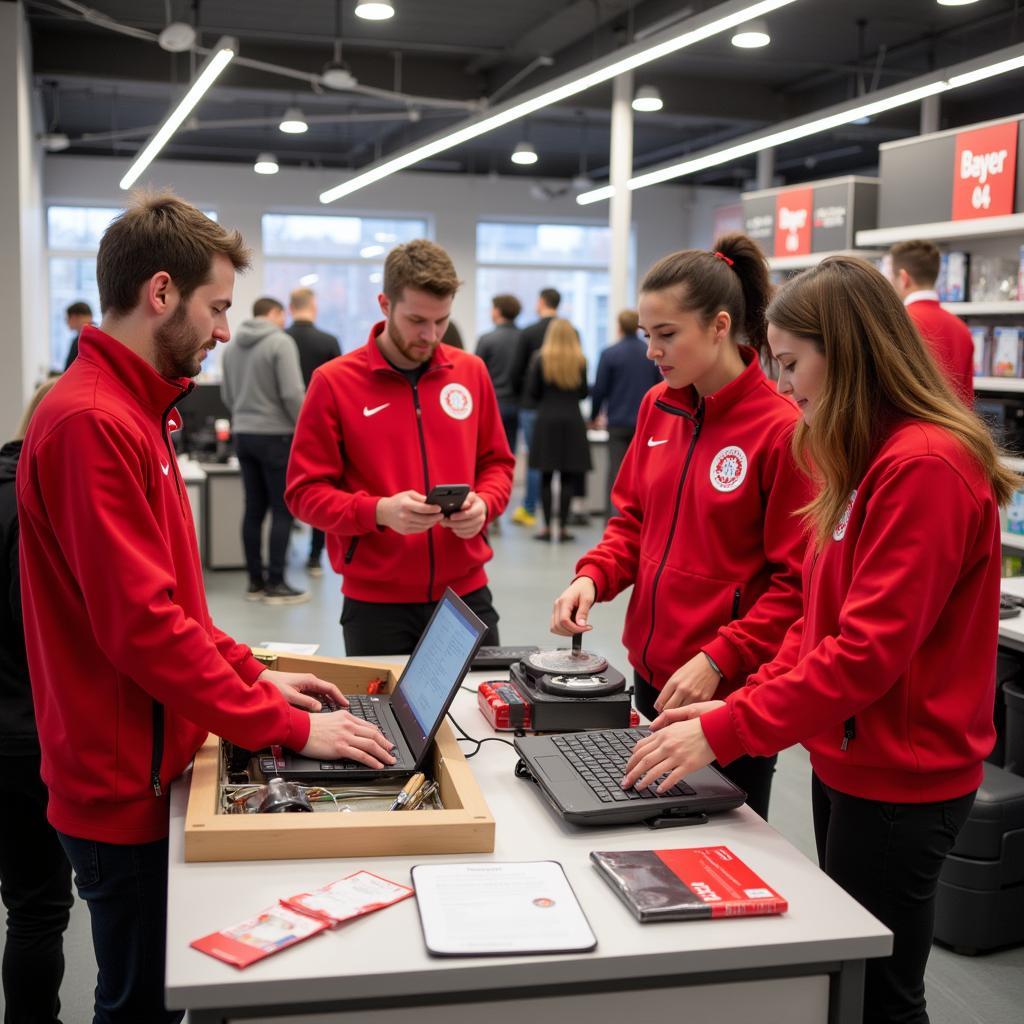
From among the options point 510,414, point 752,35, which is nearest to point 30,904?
point 752,35

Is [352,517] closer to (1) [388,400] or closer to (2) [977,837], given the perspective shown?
(1) [388,400]

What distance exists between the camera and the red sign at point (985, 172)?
497cm

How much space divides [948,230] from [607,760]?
4.26 metres

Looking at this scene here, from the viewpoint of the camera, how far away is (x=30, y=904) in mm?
1977

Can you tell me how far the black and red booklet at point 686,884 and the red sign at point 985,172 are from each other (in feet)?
14.4

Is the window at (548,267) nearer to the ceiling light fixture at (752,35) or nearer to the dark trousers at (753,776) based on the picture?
the ceiling light fixture at (752,35)

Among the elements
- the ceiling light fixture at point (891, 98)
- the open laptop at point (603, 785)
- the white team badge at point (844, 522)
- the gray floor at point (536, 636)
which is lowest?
the gray floor at point (536, 636)

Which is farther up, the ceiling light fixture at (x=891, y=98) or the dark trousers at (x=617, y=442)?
the ceiling light fixture at (x=891, y=98)

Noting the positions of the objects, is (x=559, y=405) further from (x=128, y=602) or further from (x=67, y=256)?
(x=67, y=256)

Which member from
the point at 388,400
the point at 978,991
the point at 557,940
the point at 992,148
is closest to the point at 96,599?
the point at 557,940

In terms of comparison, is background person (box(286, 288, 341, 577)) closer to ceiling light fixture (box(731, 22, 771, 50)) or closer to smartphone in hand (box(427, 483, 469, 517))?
ceiling light fixture (box(731, 22, 771, 50))

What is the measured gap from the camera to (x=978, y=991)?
252 centimetres

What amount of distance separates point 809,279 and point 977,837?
1.66 m

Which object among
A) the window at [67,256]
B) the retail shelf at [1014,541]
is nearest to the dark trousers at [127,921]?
the retail shelf at [1014,541]
